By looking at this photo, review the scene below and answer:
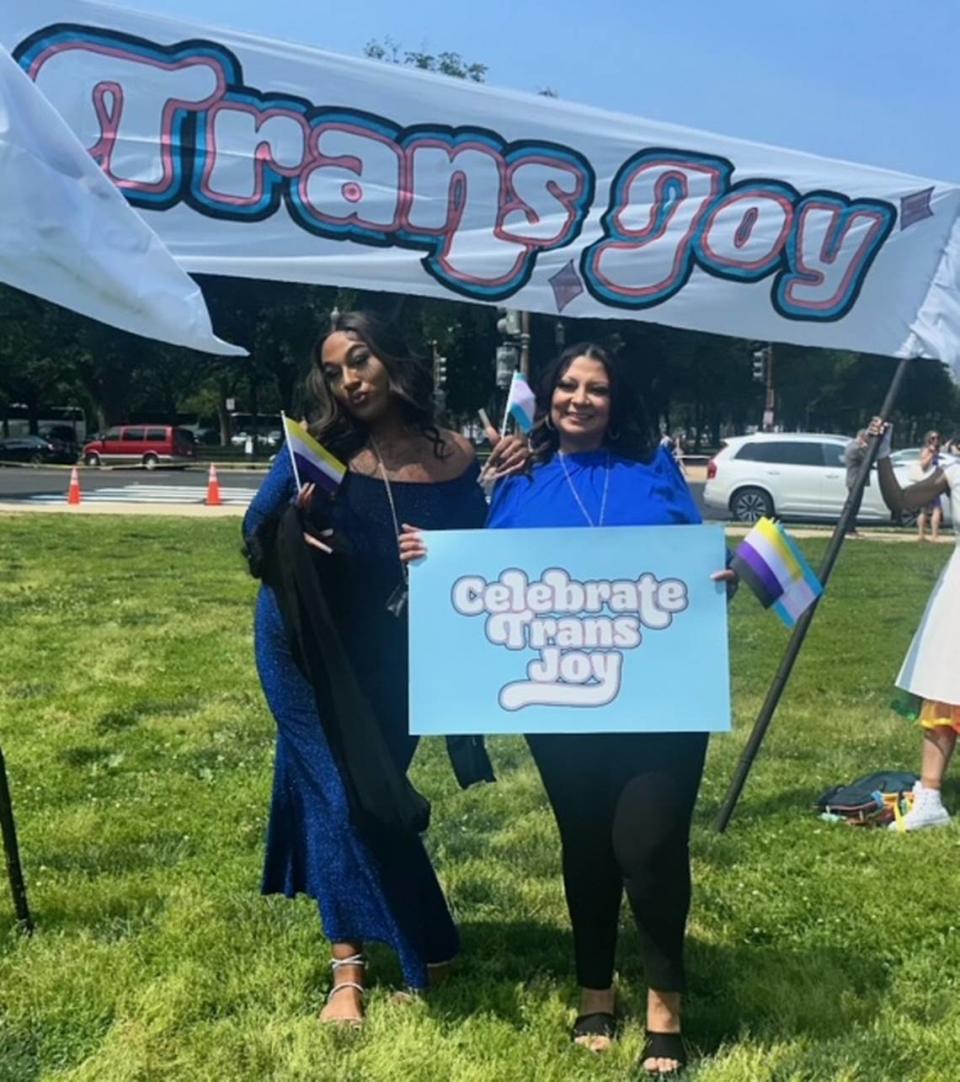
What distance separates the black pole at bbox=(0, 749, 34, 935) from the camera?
3.43 meters

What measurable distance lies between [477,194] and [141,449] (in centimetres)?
3672

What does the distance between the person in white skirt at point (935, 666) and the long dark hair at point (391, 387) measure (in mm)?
2169

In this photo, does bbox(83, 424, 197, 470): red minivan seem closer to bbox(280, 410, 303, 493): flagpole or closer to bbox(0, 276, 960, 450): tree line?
bbox(0, 276, 960, 450): tree line

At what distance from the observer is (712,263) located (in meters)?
3.92

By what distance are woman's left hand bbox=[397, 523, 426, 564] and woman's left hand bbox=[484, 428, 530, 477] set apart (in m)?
0.33

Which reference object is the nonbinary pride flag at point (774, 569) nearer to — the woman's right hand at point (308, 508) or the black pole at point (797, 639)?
the woman's right hand at point (308, 508)

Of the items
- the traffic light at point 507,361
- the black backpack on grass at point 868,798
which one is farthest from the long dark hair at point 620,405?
the traffic light at point 507,361

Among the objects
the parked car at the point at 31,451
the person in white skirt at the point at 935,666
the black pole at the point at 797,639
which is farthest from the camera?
the parked car at the point at 31,451

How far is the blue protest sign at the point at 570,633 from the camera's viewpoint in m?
2.78

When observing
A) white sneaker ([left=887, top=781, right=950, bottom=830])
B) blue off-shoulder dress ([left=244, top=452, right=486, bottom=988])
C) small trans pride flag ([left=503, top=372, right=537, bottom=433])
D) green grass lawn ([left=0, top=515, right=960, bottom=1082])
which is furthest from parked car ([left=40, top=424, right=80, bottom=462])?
blue off-shoulder dress ([left=244, top=452, right=486, bottom=988])

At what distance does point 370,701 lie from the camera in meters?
3.03

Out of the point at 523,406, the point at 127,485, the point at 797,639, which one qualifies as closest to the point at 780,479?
the point at 797,639

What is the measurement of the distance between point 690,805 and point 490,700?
0.54m

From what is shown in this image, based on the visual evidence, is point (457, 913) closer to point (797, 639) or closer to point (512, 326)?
point (797, 639)
